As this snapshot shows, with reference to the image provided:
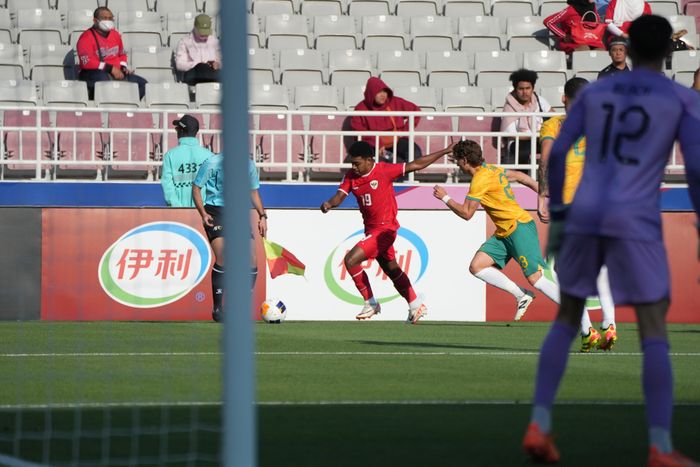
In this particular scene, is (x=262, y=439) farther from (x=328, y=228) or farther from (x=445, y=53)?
(x=445, y=53)

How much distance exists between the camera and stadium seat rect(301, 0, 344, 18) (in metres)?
22.7

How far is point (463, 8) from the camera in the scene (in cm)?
2308

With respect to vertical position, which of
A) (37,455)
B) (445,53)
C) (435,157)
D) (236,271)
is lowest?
(37,455)

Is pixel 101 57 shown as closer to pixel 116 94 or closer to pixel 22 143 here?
pixel 116 94

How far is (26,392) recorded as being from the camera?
905cm

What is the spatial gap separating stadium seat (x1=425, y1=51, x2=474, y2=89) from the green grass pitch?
7721 mm

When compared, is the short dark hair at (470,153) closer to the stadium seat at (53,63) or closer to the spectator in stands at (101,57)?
the spectator in stands at (101,57)

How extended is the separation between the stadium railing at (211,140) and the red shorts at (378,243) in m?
2.10

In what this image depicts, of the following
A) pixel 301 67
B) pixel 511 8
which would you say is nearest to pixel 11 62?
pixel 301 67

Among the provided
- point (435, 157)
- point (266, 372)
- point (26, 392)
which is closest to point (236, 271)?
point (26, 392)

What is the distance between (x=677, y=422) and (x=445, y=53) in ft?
47.7

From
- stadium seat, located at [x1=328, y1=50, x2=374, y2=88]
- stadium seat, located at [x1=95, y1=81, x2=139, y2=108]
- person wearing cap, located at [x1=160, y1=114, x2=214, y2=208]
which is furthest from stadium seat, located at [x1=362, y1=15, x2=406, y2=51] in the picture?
person wearing cap, located at [x1=160, y1=114, x2=214, y2=208]

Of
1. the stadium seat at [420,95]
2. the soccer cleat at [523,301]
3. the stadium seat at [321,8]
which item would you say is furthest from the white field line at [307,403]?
the stadium seat at [321,8]

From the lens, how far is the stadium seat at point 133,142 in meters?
18.4
